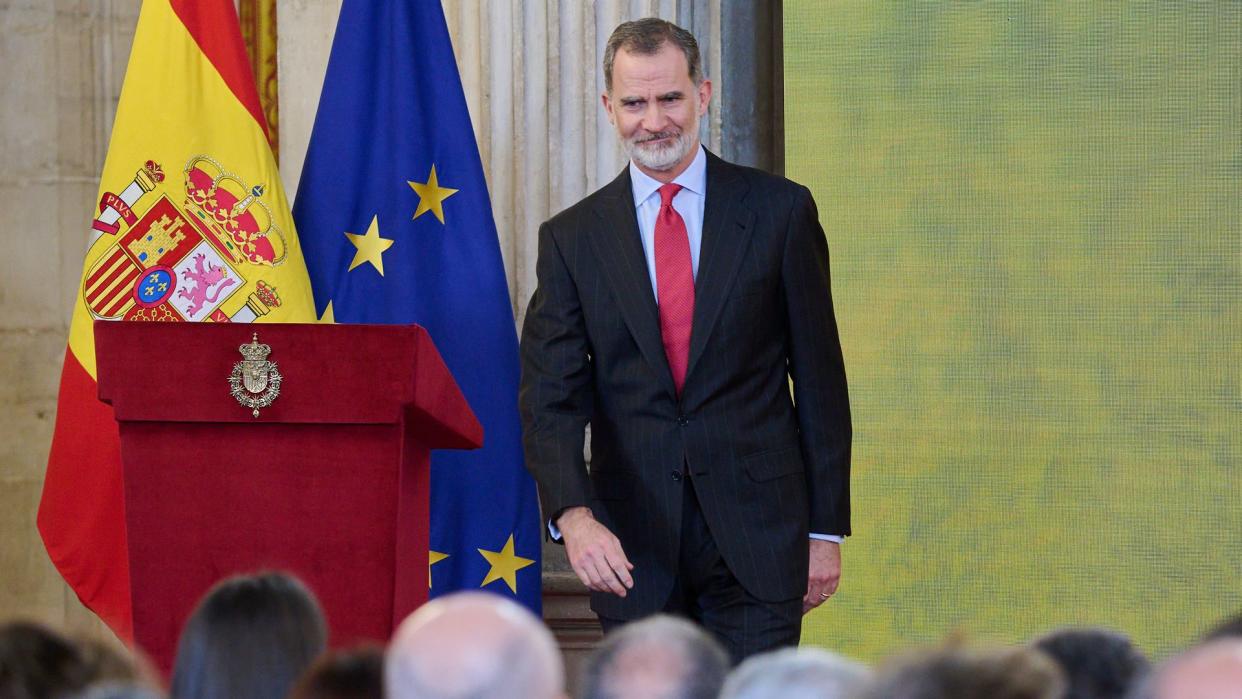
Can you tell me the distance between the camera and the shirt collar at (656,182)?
362 cm

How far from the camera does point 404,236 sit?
455cm

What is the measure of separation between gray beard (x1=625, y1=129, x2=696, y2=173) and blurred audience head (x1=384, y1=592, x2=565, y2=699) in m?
2.30

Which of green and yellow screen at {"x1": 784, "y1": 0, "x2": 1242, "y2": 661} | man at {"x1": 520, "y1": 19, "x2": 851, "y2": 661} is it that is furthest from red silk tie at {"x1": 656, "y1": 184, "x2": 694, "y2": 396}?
green and yellow screen at {"x1": 784, "y1": 0, "x2": 1242, "y2": 661}

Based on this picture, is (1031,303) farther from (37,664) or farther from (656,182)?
(37,664)

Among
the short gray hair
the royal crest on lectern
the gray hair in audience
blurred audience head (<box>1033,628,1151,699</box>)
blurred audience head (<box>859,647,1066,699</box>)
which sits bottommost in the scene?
blurred audience head (<box>1033,628,1151,699</box>)

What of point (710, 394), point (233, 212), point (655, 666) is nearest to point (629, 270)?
point (710, 394)

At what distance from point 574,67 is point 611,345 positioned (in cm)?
162

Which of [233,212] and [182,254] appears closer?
[182,254]

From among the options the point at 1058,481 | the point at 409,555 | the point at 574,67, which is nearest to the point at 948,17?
the point at 574,67

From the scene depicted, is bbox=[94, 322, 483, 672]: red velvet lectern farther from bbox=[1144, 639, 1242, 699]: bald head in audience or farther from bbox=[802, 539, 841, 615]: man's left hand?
bbox=[1144, 639, 1242, 699]: bald head in audience

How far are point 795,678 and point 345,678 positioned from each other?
40 cm

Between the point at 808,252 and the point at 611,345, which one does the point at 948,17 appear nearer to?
the point at 808,252

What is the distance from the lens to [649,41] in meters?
3.57

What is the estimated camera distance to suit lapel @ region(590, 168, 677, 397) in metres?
3.49
